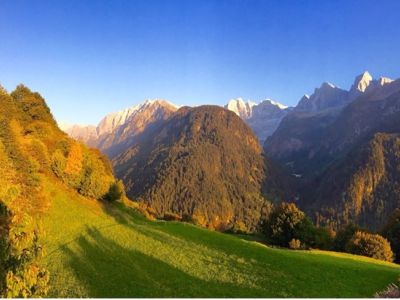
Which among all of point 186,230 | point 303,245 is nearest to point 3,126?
point 186,230

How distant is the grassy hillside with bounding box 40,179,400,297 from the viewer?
3634 centimetres

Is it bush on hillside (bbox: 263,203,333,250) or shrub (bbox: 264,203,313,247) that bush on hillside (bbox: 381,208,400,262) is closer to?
bush on hillside (bbox: 263,203,333,250)

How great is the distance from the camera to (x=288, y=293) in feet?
118

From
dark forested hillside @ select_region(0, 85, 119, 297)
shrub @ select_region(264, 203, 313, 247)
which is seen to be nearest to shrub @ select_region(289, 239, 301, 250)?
shrub @ select_region(264, 203, 313, 247)

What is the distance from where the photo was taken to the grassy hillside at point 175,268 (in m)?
36.3

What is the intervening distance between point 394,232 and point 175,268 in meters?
95.0

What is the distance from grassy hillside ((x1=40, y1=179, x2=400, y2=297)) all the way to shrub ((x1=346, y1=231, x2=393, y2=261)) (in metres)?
48.2

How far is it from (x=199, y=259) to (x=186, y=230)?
19153mm

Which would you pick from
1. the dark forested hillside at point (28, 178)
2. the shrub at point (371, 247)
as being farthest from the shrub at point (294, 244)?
the dark forested hillside at point (28, 178)

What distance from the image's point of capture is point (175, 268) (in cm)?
4228

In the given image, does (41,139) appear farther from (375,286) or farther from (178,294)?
(375,286)

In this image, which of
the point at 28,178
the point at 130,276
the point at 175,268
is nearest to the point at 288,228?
the point at 175,268

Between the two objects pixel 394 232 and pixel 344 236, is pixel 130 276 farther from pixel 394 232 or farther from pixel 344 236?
pixel 394 232

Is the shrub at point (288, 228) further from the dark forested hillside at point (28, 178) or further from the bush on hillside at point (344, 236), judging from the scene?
the dark forested hillside at point (28, 178)
